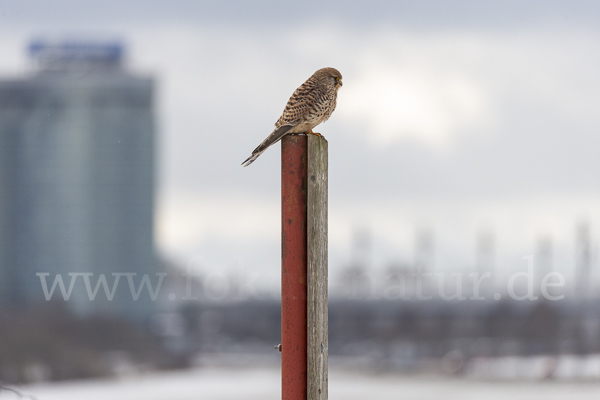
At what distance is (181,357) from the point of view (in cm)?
8862

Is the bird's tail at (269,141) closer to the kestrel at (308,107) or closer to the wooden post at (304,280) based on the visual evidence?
the kestrel at (308,107)

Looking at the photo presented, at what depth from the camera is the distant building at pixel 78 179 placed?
304 feet

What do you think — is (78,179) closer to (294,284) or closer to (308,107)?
(308,107)

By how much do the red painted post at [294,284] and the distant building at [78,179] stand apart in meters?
90.4

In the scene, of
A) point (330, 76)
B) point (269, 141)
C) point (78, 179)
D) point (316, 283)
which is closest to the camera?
point (316, 283)

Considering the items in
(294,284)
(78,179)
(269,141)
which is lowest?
(294,284)

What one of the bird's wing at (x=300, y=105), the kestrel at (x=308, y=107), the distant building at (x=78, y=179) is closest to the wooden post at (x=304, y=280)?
the kestrel at (x=308, y=107)

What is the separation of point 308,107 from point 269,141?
0.46 m

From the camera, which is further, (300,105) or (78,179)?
(78,179)

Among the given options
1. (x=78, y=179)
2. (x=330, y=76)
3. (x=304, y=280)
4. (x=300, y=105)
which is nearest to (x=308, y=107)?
(x=300, y=105)

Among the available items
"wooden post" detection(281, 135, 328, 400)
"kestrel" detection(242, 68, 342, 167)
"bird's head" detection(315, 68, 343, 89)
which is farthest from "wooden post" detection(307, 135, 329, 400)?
"bird's head" detection(315, 68, 343, 89)

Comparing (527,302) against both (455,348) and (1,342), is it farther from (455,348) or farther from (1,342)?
(1,342)

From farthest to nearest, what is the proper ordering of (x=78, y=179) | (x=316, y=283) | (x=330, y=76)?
(x=78, y=179) < (x=330, y=76) < (x=316, y=283)

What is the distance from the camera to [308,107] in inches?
164
